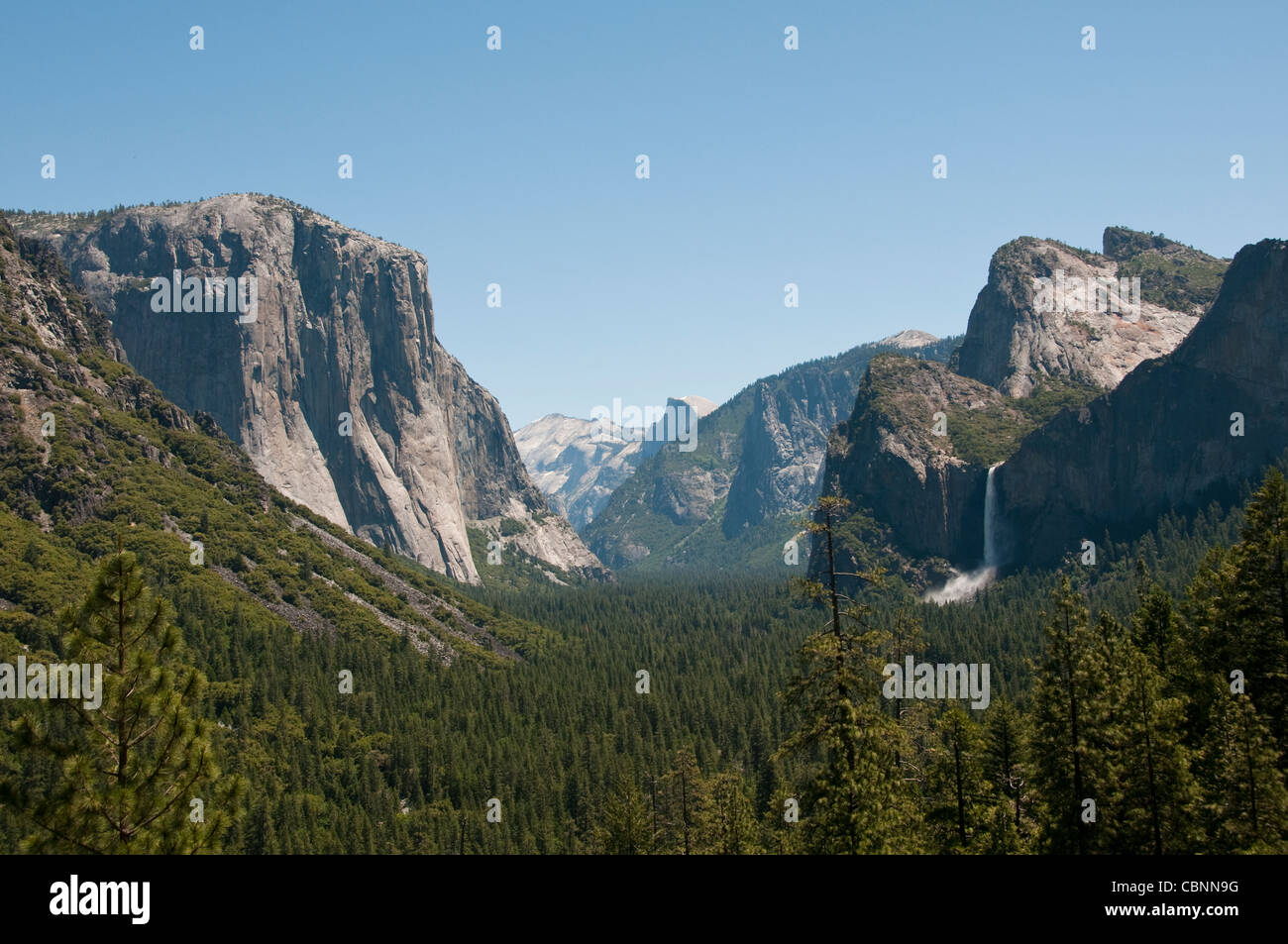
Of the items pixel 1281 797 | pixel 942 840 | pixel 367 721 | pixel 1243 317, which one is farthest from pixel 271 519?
pixel 1243 317

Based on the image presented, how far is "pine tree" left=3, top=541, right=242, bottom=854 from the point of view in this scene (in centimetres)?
2462

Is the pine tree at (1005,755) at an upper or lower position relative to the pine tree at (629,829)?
upper

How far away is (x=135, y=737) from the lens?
25625 millimetres

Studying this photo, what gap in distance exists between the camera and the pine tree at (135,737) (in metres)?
24.6

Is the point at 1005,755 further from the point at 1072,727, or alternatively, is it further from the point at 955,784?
the point at 1072,727

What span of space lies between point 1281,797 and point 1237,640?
12485 mm

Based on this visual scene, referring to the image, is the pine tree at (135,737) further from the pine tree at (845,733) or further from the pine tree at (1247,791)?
the pine tree at (1247,791)

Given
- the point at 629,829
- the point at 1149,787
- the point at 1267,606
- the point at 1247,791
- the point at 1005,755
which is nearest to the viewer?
the point at 1247,791

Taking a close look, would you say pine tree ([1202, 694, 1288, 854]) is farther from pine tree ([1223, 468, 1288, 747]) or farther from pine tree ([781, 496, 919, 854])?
pine tree ([781, 496, 919, 854])

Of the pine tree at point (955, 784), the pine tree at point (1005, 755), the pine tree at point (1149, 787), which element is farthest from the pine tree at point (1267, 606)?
the pine tree at point (955, 784)

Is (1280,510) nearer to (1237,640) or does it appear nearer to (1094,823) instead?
(1237,640)

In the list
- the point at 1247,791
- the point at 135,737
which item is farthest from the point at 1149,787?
the point at 135,737
